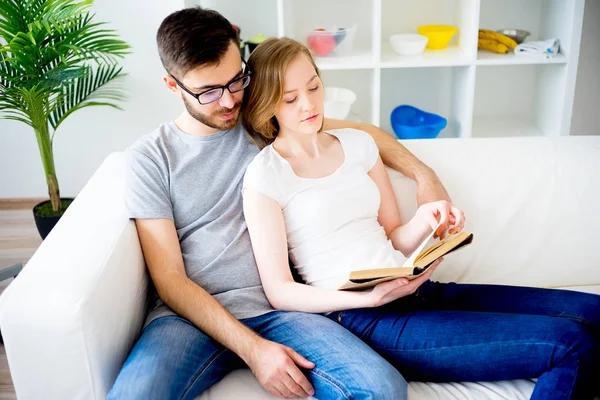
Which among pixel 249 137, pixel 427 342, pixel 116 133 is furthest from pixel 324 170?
pixel 116 133

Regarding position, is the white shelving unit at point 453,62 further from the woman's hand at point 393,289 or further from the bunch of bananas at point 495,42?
the woman's hand at point 393,289

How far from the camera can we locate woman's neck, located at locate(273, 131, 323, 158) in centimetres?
156

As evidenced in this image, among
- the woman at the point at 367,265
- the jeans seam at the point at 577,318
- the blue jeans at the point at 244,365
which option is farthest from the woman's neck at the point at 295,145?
the jeans seam at the point at 577,318

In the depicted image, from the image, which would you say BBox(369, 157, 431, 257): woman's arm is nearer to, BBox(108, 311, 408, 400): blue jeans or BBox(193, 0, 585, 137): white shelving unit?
BBox(108, 311, 408, 400): blue jeans

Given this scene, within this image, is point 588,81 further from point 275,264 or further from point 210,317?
point 210,317

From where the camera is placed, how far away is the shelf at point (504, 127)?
3057 mm

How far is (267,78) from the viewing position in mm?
1499

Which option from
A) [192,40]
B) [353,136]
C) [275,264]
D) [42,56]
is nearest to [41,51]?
[42,56]

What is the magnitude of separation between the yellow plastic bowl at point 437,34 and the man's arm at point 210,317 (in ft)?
6.43

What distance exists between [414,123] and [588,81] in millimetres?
881

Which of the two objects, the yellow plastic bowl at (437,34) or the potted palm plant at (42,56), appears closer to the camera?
the potted palm plant at (42,56)

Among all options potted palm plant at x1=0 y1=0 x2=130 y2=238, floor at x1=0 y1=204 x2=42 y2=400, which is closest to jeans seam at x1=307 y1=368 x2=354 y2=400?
potted palm plant at x1=0 y1=0 x2=130 y2=238

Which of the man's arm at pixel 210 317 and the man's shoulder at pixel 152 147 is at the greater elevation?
the man's shoulder at pixel 152 147

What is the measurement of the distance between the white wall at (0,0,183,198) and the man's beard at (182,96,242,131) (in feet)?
4.41
